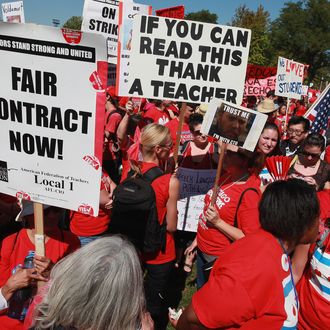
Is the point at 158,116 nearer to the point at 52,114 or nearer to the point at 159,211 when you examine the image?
the point at 159,211

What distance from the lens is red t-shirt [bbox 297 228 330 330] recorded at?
8.09 ft

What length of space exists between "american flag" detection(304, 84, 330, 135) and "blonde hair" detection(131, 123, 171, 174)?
2362mm

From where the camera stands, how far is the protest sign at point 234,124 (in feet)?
10.1

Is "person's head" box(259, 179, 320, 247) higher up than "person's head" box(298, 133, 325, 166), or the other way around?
"person's head" box(259, 179, 320, 247)

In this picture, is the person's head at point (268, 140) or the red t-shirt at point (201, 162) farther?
the red t-shirt at point (201, 162)

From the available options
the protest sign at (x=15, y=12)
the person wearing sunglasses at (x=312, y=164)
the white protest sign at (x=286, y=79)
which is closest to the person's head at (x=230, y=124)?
the person wearing sunglasses at (x=312, y=164)

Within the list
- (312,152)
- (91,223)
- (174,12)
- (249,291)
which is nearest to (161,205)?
(91,223)

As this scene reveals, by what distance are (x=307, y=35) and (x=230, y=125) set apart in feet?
215

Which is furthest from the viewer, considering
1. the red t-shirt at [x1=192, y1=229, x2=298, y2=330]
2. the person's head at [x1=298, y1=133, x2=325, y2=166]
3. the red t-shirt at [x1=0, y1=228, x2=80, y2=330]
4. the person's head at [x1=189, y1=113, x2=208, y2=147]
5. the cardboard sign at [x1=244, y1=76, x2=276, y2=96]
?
the cardboard sign at [x1=244, y1=76, x2=276, y2=96]

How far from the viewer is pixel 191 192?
15.7 feet

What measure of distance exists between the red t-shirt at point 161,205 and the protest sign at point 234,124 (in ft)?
1.88

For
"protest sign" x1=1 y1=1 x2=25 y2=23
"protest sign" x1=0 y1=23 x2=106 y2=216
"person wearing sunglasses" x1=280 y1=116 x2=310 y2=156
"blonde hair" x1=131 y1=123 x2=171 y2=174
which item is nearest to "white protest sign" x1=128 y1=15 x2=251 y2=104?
"blonde hair" x1=131 y1=123 x2=171 y2=174

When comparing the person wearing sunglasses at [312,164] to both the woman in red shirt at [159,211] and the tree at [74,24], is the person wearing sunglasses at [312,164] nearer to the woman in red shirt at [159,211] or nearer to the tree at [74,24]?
the woman in red shirt at [159,211]

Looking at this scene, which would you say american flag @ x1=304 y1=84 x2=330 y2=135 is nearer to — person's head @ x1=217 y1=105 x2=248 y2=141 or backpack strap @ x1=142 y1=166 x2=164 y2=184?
person's head @ x1=217 y1=105 x2=248 y2=141
